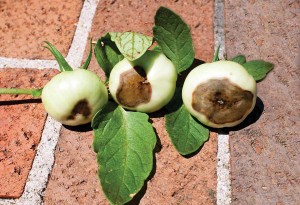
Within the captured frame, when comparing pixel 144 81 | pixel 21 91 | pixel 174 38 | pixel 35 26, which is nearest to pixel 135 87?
pixel 144 81

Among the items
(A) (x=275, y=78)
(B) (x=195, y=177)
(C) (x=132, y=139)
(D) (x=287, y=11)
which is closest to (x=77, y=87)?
(C) (x=132, y=139)

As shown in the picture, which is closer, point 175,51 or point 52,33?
point 175,51

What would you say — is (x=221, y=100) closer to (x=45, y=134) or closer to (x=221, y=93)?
(x=221, y=93)

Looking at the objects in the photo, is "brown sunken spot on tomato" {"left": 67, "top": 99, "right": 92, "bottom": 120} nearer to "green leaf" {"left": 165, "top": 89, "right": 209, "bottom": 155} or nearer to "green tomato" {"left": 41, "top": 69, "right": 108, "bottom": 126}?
"green tomato" {"left": 41, "top": 69, "right": 108, "bottom": 126}

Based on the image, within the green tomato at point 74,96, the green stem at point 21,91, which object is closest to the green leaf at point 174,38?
the green tomato at point 74,96

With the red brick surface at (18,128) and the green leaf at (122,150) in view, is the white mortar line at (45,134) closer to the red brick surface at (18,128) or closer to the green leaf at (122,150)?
the red brick surface at (18,128)

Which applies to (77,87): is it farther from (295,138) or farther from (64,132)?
(295,138)

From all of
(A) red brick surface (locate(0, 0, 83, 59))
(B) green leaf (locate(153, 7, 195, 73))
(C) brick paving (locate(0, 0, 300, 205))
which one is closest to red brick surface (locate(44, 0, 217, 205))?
(C) brick paving (locate(0, 0, 300, 205))
